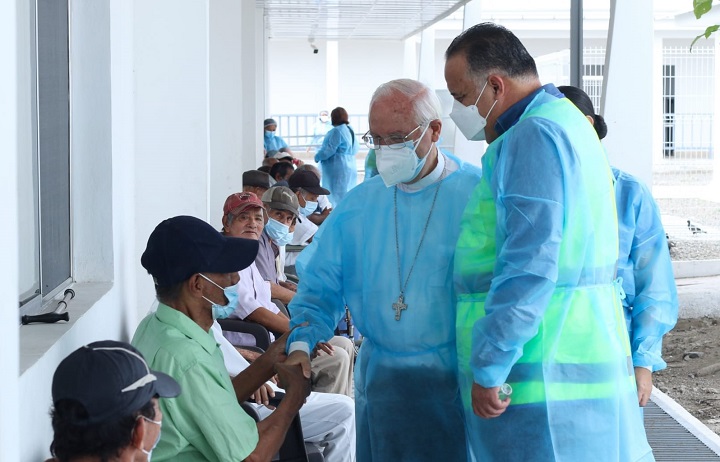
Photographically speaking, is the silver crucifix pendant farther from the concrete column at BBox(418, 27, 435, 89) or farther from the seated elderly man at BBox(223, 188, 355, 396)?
the concrete column at BBox(418, 27, 435, 89)

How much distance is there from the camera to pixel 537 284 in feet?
7.63

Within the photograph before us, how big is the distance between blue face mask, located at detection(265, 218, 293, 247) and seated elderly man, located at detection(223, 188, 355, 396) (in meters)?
0.76

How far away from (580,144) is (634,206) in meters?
0.73

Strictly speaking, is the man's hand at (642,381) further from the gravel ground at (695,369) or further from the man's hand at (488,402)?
the gravel ground at (695,369)

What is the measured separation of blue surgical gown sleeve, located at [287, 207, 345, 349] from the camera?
9.62 feet

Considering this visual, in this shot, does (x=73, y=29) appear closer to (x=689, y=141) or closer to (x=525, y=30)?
(x=689, y=141)

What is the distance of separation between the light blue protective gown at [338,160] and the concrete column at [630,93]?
223 inches

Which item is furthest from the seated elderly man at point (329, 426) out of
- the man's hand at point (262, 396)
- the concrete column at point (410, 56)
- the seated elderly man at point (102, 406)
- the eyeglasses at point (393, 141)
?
the concrete column at point (410, 56)

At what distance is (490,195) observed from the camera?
252 cm

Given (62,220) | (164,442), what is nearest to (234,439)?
(164,442)

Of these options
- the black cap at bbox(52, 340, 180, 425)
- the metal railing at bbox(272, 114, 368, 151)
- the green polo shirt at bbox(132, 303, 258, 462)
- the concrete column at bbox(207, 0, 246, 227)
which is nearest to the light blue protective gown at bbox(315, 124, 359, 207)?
the concrete column at bbox(207, 0, 246, 227)

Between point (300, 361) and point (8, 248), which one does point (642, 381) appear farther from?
point (8, 248)

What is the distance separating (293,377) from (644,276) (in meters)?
1.17

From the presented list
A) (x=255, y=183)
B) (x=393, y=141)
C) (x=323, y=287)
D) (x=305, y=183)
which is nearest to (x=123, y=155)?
(x=323, y=287)
